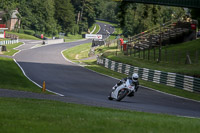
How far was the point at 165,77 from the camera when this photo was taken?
32375mm

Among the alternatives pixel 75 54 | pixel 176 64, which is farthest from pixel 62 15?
pixel 176 64

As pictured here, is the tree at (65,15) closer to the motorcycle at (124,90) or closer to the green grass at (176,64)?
the green grass at (176,64)

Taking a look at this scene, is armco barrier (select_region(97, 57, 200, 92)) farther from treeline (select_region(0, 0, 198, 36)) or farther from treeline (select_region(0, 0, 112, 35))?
treeline (select_region(0, 0, 112, 35))

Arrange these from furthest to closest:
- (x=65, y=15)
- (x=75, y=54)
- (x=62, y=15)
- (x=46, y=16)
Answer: (x=65, y=15) < (x=62, y=15) < (x=46, y=16) < (x=75, y=54)

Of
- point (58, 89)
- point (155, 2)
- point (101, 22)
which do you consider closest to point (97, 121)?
point (58, 89)

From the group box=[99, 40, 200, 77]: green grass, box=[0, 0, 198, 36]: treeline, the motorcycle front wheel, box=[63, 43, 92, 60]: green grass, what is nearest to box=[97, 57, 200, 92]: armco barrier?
box=[99, 40, 200, 77]: green grass

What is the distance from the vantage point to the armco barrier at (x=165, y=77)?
2815 centimetres

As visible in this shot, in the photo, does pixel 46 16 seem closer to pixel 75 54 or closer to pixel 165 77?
pixel 75 54

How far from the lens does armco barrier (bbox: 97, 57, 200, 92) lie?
28153mm

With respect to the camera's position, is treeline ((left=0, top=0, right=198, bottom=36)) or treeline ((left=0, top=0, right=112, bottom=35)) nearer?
treeline ((left=0, top=0, right=198, bottom=36))

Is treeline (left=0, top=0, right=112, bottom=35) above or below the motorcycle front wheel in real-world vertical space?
above

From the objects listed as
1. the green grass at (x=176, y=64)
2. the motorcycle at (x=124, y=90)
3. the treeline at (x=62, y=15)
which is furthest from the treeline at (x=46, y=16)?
the motorcycle at (x=124, y=90)

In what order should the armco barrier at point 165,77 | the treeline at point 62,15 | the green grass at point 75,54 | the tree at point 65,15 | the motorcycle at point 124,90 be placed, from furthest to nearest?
the tree at point 65,15
the treeline at point 62,15
the green grass at point 75,54
the armco barrier at point 165,77
the motorcycle at point 124,90

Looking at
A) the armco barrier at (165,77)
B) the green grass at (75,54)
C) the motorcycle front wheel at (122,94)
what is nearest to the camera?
the motorcycle front wheel at (122,94)
